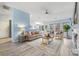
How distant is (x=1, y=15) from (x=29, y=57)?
3.79 ft

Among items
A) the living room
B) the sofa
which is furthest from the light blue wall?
the sofa

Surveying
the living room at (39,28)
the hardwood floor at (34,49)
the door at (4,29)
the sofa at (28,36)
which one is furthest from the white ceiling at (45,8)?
the hardwood floor at (34,49)

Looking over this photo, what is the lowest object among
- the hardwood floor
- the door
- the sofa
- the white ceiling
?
the hardwood floor

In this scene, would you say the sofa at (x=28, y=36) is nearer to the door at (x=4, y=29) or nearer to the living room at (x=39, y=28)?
the living room at (x=39, y=28)

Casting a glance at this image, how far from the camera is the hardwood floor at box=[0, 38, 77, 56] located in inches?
100

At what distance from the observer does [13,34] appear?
2.55m

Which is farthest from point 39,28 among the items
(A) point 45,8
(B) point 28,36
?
(A) point 45,8

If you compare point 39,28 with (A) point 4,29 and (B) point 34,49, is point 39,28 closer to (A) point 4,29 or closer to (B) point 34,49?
(B) point 34,49

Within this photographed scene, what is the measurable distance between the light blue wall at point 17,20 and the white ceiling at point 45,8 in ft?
0.32

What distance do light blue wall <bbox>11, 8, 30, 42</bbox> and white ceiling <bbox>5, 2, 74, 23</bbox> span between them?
0.32 feet

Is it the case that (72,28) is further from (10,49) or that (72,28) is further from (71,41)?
(10,49)

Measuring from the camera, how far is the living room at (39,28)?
2498 millimetres

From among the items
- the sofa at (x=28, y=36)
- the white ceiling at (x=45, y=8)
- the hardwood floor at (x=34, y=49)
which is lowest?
the hardwood floor at (x=34, y=49)

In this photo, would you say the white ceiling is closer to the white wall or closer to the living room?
the living room
